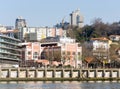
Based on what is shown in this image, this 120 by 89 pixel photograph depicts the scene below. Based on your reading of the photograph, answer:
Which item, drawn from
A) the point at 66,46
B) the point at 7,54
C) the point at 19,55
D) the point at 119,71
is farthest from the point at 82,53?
the point at 119,71

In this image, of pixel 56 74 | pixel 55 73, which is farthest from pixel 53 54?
pixel 55 73

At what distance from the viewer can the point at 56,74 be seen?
353 ft

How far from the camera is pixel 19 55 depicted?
15650 centimetres

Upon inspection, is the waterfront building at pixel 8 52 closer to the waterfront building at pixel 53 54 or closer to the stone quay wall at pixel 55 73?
the waterfront building at pixel 53 54

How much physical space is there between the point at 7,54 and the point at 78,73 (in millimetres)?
39948

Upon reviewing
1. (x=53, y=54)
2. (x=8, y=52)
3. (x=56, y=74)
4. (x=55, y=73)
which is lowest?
(x=56, y=74)

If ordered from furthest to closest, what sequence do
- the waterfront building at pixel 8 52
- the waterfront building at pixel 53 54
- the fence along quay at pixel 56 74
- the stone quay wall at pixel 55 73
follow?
the waterfront building at pixel 53 54 → the waterfront building at pixel 8 52 → the stone quay wall at pixel 55 73 → the fence along quay at pixel 56 74

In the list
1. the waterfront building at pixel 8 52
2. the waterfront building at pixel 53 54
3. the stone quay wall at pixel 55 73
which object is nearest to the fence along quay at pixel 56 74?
the stone quay wall at pixel 55 73

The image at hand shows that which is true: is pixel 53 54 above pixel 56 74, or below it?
above

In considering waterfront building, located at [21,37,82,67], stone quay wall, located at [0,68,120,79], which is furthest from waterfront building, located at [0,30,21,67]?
stone quay wall, located at [0,68,120,79]

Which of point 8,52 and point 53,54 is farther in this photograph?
point 53,54

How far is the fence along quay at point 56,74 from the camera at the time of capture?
104 m

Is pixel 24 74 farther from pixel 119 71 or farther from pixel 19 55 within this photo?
pixel 19 55

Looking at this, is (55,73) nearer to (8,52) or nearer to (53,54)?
(8,52)
